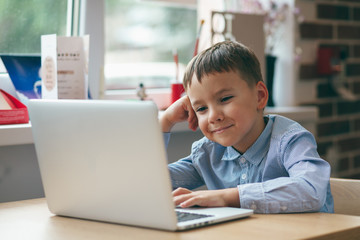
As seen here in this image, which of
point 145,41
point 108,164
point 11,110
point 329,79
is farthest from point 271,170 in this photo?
point 329,79

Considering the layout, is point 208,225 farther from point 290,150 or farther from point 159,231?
point 290,150

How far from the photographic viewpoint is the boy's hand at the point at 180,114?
139 cm

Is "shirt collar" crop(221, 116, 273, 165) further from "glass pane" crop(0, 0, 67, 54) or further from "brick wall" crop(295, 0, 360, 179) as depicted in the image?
"brick wall" crop(295, 0, 360, 179)

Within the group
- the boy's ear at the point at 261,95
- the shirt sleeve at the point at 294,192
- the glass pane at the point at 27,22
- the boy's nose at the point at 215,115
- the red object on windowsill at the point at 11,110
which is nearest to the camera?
the shirt sleeve at the point at 294,192

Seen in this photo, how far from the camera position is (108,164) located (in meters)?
0.96

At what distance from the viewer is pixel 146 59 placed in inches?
92.7

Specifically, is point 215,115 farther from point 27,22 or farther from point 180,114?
point 27,22

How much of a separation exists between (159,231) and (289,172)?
370 mm

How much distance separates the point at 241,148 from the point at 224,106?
158 millimetres

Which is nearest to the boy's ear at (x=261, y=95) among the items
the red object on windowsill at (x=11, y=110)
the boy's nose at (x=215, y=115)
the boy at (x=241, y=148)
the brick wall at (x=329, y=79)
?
the boy at (x=241, y=148)

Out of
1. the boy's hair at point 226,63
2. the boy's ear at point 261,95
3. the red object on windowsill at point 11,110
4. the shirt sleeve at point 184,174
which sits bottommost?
the shirt sleeve at point 184,174

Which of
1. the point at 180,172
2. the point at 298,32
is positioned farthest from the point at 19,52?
the point at 298,32

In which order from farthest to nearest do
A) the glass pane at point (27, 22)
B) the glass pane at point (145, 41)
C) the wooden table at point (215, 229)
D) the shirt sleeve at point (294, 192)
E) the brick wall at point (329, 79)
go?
the brick wall at point (329, 79)
the glass pane at point (145, 41)
the glass pane at point (27, 22)
the shirt sleeve at point (294, 192)
the wooden table at point (215, 229)

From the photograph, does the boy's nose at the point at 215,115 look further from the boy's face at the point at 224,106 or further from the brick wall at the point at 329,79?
the brick wall at the point at 329,79
